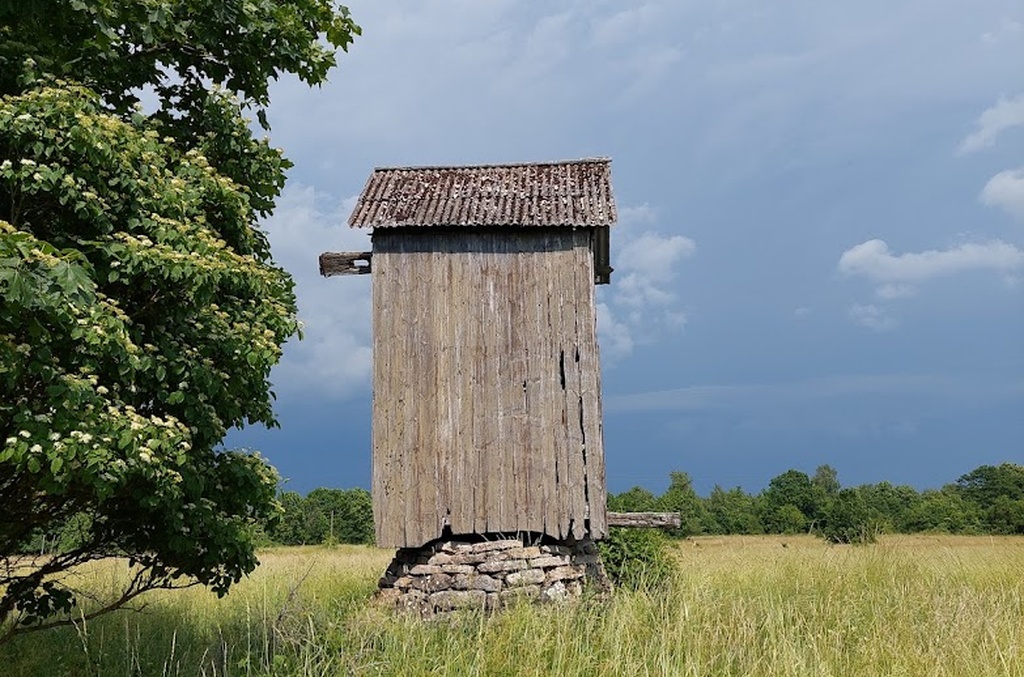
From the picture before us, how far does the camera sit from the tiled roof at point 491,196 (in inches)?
491

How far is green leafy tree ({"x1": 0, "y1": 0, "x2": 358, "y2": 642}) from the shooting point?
5.86 metres

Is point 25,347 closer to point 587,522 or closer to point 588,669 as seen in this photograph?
point 588,669

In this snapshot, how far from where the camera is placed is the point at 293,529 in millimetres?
33812

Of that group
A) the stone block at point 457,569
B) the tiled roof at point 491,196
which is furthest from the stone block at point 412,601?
the tiled roof at point 491,196

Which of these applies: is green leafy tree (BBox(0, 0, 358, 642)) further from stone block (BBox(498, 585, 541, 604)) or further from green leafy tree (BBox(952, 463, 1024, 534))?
green leafy tree (BBox(952, 463, 1024, 534))

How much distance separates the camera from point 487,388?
39.6ft

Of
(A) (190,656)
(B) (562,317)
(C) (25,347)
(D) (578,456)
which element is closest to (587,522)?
(D) (578,456)

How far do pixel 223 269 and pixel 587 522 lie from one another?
23.2ft

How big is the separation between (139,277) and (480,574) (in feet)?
20.8

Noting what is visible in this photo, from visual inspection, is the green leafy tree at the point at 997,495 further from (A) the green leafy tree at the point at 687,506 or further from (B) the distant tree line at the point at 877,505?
(A) the green leafy tree at the point at 687,506

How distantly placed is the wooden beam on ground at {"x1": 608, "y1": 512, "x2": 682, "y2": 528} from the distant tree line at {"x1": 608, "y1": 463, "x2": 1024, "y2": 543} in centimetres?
1169

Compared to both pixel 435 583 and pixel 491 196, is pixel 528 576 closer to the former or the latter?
pixel 435 583

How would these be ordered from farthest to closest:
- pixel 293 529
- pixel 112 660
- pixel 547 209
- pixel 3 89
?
pixel 293 529 → pixel 547 209 → pixel 112 660 → pixel 3 89

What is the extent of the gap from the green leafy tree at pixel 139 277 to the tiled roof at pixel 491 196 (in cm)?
340
